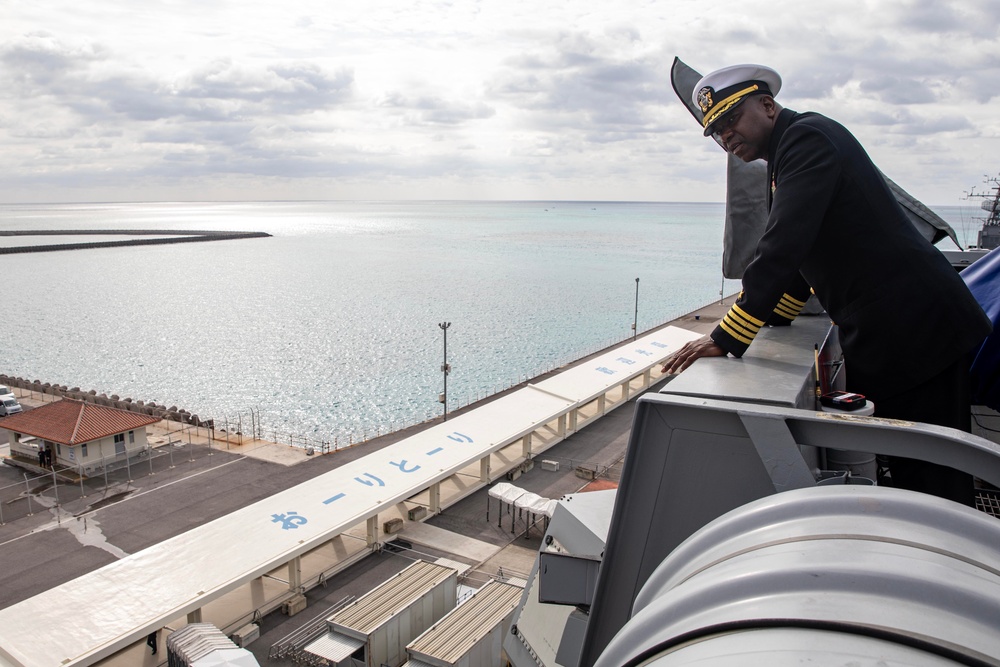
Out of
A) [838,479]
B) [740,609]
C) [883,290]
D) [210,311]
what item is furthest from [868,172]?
[210,311]

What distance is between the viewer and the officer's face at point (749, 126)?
3.09m

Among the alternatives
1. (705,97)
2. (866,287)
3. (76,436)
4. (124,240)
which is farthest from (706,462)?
(124,240)

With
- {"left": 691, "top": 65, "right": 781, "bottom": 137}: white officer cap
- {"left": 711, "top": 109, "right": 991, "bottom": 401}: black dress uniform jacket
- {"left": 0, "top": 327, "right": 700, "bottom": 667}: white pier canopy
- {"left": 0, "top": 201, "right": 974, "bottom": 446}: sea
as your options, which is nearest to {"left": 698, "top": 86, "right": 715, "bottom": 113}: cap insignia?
{"left": 691, "top": 65, "right": 781, "bottom": 137}: white officer cap

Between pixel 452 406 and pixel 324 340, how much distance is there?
26.8 m

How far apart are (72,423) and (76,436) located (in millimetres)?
1003

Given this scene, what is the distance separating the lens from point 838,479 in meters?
2.12

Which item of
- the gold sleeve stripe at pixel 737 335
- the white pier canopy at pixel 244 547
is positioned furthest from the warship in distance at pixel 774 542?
the white pier canopy at pixel 244 547

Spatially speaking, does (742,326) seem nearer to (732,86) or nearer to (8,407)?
(732,86)

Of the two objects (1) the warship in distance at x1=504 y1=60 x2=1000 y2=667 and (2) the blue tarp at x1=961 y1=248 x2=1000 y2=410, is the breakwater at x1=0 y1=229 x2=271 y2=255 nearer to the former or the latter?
(1) the warship in distance at x1=504 y1=60 x2=1000 y2=667

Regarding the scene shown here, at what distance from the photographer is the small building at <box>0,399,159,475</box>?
24797 mm

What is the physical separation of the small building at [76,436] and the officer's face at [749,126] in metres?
27.6

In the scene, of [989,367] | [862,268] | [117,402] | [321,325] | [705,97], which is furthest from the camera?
[321,325]

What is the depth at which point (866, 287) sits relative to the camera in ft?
9.48

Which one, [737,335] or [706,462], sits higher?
[737,335]
